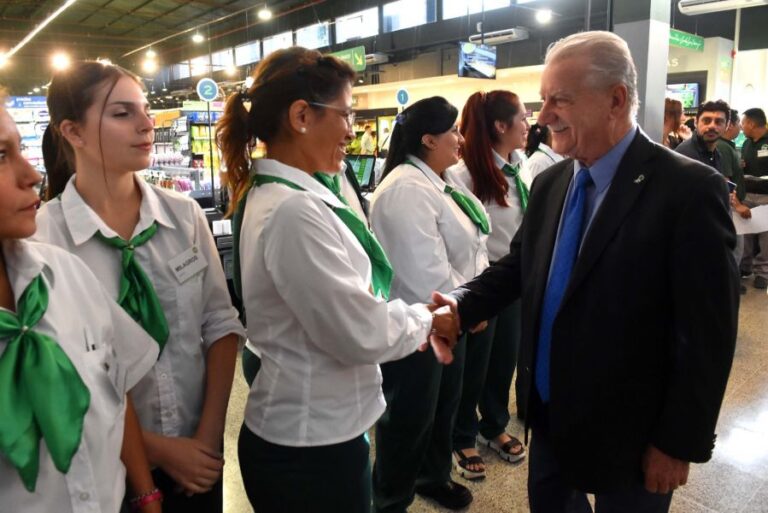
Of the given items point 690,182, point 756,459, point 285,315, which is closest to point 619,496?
point 690,182

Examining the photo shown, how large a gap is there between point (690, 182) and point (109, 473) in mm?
1310

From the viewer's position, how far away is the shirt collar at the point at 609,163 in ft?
4.47

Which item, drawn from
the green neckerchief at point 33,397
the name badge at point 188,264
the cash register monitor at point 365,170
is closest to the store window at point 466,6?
the cash register monitor at point 365,170

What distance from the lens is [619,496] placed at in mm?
1420

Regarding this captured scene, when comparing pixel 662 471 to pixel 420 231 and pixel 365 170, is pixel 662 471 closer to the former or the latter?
pixel 420 231

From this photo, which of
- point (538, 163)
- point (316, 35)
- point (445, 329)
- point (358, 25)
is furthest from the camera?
point (316, 35)

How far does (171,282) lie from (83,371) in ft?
1.40

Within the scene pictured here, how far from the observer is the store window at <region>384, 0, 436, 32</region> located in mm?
14498

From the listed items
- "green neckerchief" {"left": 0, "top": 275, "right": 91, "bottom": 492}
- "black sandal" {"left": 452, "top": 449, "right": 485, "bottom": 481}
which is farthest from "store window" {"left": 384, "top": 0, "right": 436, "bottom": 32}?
"green neckerchief" {"left": 0, "top": 275, "right": 91, "bottom": 492}

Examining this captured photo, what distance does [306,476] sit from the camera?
130cm

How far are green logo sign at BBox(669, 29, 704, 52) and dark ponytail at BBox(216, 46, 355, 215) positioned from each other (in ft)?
29.6

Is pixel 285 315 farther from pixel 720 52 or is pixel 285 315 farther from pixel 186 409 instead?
pixel 720 52

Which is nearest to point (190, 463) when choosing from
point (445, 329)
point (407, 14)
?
point (445, 329)

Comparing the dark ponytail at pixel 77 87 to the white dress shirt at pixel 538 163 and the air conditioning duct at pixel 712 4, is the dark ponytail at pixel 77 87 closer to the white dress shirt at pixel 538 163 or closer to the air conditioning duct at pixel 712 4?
the white dress shirt at pixel 538 163
